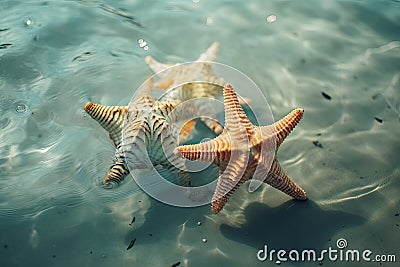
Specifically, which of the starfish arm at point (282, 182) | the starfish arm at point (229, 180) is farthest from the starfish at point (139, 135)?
the starfish arm at point (282, 182)

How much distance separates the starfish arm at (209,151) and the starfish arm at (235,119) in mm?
111

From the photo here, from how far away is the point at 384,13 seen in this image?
626 centimetres

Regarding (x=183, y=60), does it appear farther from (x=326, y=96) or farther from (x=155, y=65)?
(x=326, y=96)

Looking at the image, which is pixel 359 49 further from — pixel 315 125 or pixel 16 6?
pixel 16 6

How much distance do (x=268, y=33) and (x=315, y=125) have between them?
191 cm

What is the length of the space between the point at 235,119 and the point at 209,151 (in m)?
0.39

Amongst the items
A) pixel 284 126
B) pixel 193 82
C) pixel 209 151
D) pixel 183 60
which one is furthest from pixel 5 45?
pixel 284 126

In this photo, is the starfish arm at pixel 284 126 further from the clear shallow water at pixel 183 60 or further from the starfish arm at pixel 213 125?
the starfish arm at pixel 213 125

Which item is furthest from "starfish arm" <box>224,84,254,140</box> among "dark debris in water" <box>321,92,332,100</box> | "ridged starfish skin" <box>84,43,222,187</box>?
"dark debris in water" <box>321,92,332,100</box>

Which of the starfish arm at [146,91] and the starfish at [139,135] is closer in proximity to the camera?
the starfish at [139,135]

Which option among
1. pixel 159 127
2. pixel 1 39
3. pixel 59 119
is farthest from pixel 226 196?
pixel 1 39

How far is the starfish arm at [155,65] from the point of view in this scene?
5312mm

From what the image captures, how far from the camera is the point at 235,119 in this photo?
3.69 metres

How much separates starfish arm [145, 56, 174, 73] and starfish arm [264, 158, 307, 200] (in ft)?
7.33
